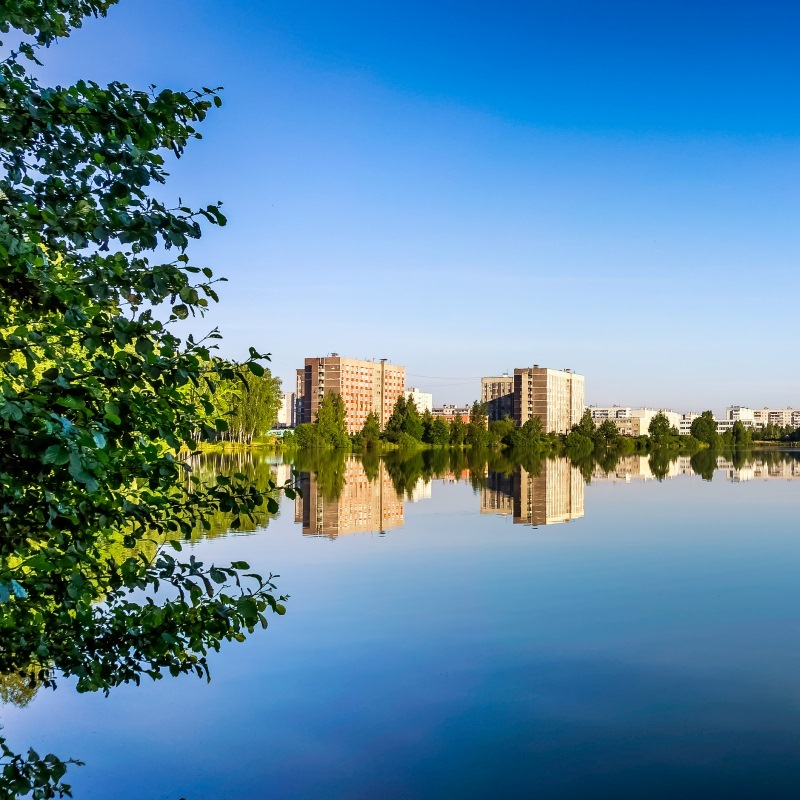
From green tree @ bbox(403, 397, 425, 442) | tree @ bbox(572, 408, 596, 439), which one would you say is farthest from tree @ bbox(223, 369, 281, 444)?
tree @ bbox(572, 408, 596, 439)

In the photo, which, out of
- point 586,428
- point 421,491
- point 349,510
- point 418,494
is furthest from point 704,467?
point 586,428

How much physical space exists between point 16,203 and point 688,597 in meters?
19.2

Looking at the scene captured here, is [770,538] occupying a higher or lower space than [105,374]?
lower

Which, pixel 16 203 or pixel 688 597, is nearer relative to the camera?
pixel 16 203

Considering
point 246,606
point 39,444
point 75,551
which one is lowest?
point 246,606

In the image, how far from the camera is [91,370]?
4516mm

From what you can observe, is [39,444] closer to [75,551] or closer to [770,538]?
[75,551]

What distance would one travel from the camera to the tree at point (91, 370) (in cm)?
444

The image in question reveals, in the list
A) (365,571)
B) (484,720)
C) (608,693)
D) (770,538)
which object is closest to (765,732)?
(608,693)

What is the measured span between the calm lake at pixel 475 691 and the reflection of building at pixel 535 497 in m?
10.2

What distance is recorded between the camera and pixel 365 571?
23859mm

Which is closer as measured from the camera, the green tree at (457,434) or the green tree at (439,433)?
the green tree at (439,433)

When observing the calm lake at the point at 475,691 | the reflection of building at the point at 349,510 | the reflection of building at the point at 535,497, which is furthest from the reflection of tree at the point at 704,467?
the calm lake at the point at 475,691

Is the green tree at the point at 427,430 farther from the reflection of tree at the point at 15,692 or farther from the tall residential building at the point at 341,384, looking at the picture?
the reflection of tree at the point at 15,692
